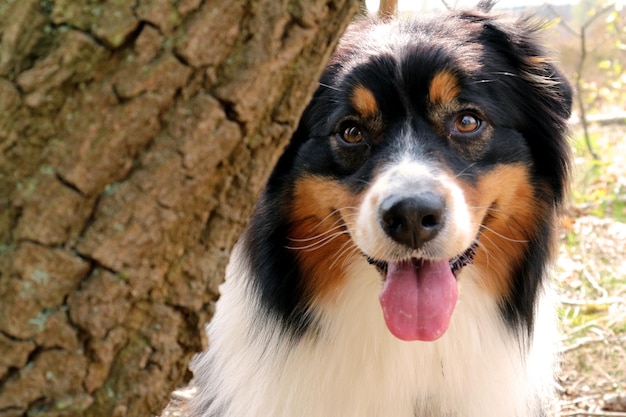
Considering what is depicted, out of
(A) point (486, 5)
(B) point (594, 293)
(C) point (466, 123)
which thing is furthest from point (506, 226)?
(B) point (594, 293)

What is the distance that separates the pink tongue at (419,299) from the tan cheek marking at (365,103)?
0.56 metres

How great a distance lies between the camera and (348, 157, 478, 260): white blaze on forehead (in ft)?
7.49

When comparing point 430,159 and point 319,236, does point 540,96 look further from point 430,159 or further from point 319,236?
point 319,236

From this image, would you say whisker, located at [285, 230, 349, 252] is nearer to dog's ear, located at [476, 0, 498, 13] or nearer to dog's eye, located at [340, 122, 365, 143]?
dog's eye, located at [340, 122, 365, 143]

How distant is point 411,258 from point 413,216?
0.82ft

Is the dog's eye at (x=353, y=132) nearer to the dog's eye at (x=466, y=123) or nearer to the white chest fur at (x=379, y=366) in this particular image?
the dog's eye at (x=466, y=123)

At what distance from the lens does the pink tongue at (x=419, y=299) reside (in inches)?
96.6

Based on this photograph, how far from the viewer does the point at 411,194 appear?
7.31ft

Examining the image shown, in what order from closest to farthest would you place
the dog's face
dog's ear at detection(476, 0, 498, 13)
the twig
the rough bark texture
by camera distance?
the rough bark texture
the dog's face
dog's ear at detection(476, 0, 498, 13)
the twig

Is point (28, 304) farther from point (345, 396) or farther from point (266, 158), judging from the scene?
point (345, 396)

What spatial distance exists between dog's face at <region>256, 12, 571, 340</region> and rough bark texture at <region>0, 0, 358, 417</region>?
0.91 meters

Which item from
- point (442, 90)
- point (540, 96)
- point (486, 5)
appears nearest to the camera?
point (442, 90)

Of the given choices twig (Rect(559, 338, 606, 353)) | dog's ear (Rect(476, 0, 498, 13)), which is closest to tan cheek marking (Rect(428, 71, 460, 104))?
dog's ear (Rect(476, 0, 498, 13))

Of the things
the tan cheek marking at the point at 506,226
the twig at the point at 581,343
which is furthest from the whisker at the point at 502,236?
the twig at the point at 581,343
